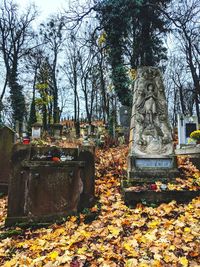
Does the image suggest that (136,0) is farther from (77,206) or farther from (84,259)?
(84,259)

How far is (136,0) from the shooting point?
10.1m

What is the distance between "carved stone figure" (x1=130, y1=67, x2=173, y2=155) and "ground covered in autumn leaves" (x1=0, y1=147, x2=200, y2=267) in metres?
1.41

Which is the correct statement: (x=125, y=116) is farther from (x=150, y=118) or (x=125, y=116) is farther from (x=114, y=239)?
(x=114, y=239)

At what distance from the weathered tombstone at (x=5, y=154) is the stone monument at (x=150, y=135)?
384 centimetres

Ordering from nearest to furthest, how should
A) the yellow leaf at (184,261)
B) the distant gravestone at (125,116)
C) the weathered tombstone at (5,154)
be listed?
the yellow leaf at (184,261)
the weathered tombstone at (5,154)
the distant gravestone at (125,116)

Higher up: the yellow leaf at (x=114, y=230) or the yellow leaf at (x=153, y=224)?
the yellow leaf at (x=153, y=224)

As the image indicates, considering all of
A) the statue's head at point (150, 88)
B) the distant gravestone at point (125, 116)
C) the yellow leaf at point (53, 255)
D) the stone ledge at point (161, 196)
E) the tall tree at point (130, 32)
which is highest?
the tall tree at point (130, 32)

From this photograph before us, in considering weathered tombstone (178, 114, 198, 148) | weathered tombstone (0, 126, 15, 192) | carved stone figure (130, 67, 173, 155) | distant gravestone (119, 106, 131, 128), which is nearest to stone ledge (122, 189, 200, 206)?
carved stone figure (130, 67, 173, 155)

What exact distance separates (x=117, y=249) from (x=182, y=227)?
1.17m

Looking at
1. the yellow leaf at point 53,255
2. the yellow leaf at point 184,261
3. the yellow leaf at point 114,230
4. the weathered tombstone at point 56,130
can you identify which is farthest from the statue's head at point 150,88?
the weathered tombstone at point 56,130

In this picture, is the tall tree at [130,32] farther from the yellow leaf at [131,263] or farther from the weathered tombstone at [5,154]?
the yellow leaf at [131,263]

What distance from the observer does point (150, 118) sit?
5.84 meters

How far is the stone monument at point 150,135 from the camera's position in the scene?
5.52 metres

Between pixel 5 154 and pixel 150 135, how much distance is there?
441 centimetres
